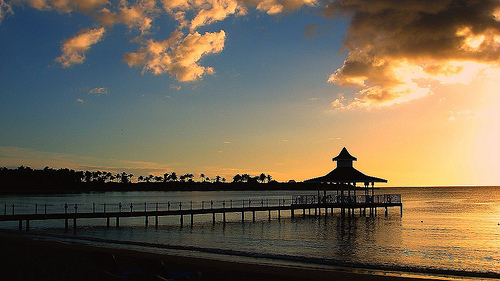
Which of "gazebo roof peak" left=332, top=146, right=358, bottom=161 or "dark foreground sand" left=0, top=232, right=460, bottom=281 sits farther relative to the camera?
"gazebo roof peak" left=332, top=146, right=358, bottom=161

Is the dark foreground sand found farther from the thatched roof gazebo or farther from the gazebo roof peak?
the gazebo roof peak

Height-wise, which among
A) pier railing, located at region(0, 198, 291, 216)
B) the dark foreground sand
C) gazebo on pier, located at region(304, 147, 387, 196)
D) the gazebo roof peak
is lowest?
pier railing, located at region(0, 198, 291, 216)

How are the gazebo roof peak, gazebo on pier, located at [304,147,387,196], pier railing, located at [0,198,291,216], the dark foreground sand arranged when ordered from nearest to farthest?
1. the dark foreground sand
2. pier railing, located at [0,198,291,216]
3. gazebo on pier, located at [304,147,387,196]
4. the gazebo roof peak

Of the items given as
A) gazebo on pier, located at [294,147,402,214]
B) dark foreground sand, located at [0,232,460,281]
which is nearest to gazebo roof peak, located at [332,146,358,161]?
gazebo on pier, located at [294,147,402,214]

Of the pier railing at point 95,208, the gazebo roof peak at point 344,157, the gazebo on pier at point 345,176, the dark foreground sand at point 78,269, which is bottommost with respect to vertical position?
the pier railing at point 95,208

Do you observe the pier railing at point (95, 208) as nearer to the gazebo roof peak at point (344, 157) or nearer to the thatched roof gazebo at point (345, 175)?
the thatched roof gazebo at point (345, 175)

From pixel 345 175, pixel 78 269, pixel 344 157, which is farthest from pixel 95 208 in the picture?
pixel 78 269

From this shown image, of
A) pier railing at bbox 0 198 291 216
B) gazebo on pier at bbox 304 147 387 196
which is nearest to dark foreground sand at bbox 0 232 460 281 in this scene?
pier railing at bbox 0 198 291 216

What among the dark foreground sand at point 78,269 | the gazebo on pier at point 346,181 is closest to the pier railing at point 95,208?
the gazebo on pier at point 346,181

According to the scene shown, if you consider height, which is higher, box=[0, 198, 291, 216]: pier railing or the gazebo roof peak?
the gazebo roof peak

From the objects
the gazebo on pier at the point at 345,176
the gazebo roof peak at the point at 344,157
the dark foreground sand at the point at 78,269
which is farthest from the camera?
the gazebo roof peak at the point at 344,157

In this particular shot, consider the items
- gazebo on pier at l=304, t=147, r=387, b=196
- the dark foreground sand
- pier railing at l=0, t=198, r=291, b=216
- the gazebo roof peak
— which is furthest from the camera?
the gazebo roof peak

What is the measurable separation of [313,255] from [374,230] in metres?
17.8

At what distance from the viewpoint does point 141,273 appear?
12297mm
